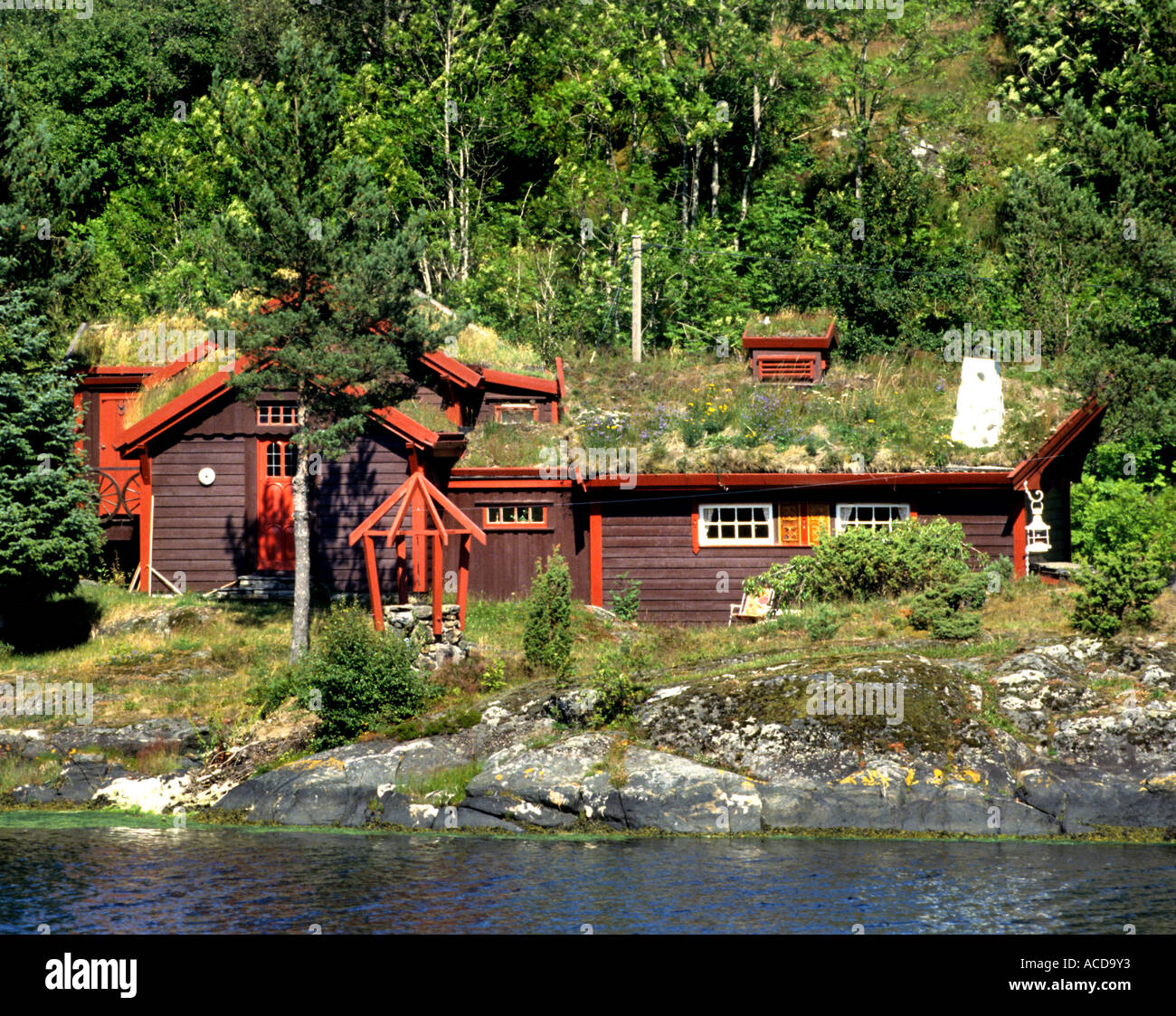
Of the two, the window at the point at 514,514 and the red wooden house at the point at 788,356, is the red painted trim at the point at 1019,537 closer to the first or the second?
the red wooden house at the point at 788,356

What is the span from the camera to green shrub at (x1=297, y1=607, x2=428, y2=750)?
23.5 m

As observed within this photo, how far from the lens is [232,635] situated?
2800 cm

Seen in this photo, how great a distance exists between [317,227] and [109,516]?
9822mm

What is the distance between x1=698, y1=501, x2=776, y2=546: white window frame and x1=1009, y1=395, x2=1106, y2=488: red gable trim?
17.7ft

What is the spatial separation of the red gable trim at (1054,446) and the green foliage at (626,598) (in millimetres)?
8732

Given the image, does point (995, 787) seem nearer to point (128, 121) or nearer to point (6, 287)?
point (6, 287)

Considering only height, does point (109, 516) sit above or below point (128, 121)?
below

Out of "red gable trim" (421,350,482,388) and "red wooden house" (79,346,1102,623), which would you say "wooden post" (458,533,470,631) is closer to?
"red wooden house" (79,346,1102,623)

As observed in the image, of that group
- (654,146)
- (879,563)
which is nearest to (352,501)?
(879,563)

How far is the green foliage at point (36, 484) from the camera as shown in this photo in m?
26.5

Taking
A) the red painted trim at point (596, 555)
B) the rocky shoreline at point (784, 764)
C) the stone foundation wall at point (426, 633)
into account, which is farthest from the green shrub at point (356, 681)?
the red painted trim at point (596, 555)

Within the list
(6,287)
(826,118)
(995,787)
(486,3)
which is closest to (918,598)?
(995,787)

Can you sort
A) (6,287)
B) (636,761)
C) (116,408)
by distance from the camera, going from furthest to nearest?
(116,408)
(6,287)
(636,761)

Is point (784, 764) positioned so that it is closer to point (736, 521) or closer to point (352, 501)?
point (736, 521)
